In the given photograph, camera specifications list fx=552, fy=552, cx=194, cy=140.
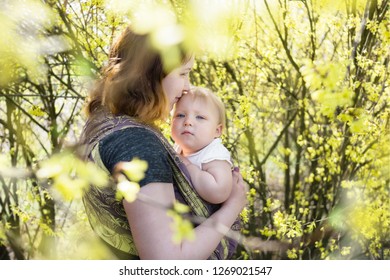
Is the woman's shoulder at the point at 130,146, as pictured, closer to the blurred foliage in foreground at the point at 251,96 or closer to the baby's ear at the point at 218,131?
the baby's ear at the point at 218,131

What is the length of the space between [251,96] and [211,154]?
1853mm

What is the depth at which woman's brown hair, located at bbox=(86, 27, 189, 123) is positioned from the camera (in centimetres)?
148

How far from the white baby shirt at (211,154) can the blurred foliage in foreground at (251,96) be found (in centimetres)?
68

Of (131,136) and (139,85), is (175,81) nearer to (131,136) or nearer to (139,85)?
(139,85)

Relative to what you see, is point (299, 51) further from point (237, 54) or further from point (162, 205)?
point (162, 205)

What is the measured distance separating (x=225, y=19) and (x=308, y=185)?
1994 mm

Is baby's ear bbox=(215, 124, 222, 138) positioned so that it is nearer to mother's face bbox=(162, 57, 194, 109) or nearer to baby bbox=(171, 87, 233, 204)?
baby bbox=(171, 87, 233, 204)

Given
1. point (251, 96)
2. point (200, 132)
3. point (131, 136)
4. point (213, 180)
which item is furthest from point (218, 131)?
point (251, 96)

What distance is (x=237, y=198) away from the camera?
162 cm

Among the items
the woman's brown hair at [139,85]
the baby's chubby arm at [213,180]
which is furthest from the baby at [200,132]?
the woman's brown hair at [139,85]

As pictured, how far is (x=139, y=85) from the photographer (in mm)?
1481

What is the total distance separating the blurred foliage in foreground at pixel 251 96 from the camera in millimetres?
2979

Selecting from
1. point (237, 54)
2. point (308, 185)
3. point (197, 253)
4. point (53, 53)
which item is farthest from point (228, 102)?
point (197, 253)

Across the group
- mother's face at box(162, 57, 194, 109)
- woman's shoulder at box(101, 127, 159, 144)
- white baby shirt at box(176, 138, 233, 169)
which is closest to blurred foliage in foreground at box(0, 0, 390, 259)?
white baby shirt at box(176, 138, 233, 169)
